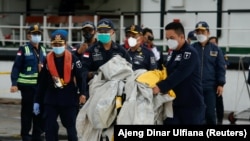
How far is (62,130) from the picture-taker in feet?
41.9

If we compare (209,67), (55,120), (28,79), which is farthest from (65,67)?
(209,67)

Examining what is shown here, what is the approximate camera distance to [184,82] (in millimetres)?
7652

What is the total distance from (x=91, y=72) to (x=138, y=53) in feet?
5.51

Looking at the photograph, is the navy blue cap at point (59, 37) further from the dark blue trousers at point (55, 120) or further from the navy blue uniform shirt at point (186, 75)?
the navy blue uniform shirt at point (186, 75)

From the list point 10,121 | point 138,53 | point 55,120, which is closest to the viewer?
point 55,120

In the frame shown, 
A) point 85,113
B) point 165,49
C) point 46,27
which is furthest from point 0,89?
point 85,113

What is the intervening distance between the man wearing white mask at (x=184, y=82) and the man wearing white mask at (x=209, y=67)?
3.37 m

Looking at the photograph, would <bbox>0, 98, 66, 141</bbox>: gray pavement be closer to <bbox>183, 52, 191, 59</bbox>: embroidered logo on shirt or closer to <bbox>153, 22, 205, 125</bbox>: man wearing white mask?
<bbox>153, 22, 205, 125</bbox>: man wearing white mask

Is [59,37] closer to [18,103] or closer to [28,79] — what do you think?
[28,79]

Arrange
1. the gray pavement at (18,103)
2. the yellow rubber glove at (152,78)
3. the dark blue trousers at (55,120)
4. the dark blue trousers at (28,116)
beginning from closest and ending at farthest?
Answer: the yellow rubber glove at (152,78), the dark blue trousers at (55,120), the dark blue trousers at (28,116), the gray pavement at (18,103)

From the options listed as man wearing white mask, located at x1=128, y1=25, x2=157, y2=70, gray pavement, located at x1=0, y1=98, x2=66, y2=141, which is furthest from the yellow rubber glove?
gray pavement, located at x1=0, y1=98, x2=66, y2=141

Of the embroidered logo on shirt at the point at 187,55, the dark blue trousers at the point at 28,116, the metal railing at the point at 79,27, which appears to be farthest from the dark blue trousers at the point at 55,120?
the metal railing at the point at 79,27

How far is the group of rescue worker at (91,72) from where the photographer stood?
301 inches

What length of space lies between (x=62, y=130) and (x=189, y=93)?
5.51m
